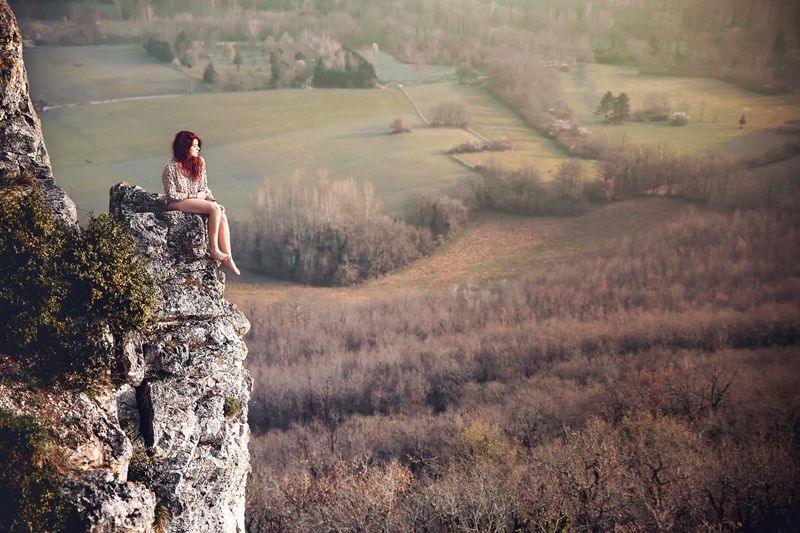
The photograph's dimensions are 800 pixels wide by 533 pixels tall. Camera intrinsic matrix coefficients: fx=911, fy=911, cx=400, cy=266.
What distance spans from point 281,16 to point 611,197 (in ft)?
123

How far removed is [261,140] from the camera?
7569 centimetres

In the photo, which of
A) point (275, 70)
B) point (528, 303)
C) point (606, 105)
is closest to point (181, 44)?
point (275, 70)

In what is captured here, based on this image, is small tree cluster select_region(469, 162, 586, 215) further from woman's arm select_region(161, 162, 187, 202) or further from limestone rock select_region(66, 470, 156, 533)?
limestone rock select_region(66, 470, 156, 533)

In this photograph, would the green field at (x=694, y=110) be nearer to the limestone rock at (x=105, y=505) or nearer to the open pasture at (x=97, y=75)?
the open pasture at (x=97, y=75)

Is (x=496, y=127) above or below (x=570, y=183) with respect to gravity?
above

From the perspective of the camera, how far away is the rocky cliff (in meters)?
18.5

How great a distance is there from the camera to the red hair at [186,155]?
2086cm

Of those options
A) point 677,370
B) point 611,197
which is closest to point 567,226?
point 611,197

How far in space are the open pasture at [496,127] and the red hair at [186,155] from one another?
173 feet

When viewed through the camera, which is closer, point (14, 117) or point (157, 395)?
point (157, 395)

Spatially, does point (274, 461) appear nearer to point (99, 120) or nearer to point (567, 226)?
point (567, 226)

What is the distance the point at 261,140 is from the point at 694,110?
115ft

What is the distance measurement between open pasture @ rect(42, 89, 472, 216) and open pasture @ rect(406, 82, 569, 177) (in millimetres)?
1853

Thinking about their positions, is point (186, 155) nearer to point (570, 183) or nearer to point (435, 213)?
point (435, 213)
